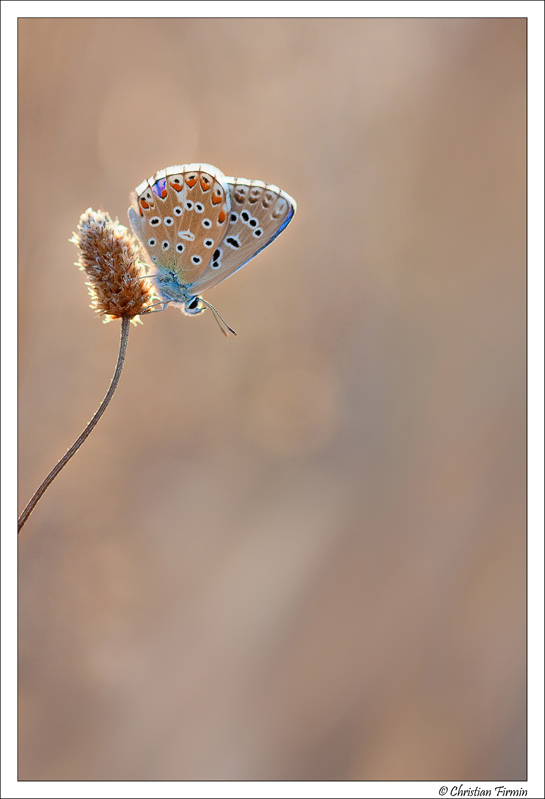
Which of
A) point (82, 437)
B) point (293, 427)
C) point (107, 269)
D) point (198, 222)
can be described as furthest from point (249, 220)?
point (293, 427)

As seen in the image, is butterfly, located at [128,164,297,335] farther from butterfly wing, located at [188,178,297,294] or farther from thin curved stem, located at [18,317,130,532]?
thin curved stem, located at [18,317,130,532]

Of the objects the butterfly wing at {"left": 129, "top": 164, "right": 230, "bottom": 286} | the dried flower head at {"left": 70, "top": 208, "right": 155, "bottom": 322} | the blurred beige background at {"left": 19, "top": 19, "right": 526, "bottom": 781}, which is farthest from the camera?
the blurred beige background at {"left": 19, "top": 19, "right": 526, "bottom": 781}

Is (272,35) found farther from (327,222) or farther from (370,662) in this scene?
(370,662)

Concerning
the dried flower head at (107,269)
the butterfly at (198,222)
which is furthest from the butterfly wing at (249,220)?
the dried flower head at (107,269)

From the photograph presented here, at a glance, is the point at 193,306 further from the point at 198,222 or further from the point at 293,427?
the point at 293,427

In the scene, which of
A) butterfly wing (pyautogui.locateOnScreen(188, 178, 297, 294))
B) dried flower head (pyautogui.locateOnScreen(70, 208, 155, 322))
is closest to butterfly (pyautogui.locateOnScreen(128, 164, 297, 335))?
butterfly wing (pyautogui.locateOnScreen(188, 178, 297, 294))
